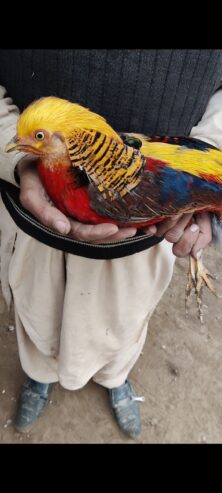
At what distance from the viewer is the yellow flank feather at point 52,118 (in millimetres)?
797

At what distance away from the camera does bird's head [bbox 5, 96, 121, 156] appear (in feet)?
2.62

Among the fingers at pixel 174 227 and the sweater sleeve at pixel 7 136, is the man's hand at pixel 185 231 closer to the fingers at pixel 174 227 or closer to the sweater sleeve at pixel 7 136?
the fingers at pixel 174 227

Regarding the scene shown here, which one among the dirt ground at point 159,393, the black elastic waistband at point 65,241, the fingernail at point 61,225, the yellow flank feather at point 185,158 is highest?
the yellow flank feather at point 185,158

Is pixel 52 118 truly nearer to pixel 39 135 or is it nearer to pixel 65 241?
pixel 39 135

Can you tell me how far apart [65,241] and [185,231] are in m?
0.29

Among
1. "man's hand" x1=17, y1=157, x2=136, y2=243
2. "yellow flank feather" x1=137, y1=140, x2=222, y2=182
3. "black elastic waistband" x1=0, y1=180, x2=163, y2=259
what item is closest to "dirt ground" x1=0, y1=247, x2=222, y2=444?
"black elastic waistband" x1=0, y1=180, x2=163, y2=259

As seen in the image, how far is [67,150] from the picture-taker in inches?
33.2

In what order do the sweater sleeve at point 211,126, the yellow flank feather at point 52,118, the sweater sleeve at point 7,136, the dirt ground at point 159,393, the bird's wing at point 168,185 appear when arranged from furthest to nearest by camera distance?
the dirt ground at point 159,393 < the sweater sleeve at point 211,126 < the sweater sleeve at point 7,136 < the bird's wing at point 168,185 < the yellow flank feather at point 52,118

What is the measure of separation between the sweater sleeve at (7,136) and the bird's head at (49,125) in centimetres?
17

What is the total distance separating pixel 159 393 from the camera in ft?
6.30

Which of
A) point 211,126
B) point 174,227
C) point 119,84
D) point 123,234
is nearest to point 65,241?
point 123,234

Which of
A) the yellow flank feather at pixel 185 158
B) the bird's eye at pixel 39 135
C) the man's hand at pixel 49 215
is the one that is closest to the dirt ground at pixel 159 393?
the man's hand at pixel 49 215

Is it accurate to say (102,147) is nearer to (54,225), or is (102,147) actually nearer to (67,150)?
(67,150)
